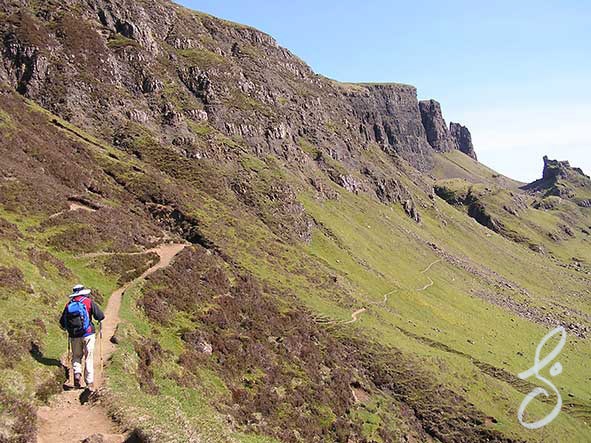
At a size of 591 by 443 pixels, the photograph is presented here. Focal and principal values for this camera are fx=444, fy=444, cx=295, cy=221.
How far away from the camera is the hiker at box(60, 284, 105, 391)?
19734 mm

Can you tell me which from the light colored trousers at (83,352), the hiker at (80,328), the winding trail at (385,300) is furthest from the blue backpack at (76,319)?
the winding trail at (385,300)

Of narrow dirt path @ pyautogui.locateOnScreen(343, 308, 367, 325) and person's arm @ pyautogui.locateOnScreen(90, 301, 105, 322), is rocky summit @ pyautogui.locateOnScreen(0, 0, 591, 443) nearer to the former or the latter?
narrow dirt path @ pyautogui.locateOnScreen(343, 308, 367, 325)

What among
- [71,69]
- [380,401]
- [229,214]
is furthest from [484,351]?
[71,69]

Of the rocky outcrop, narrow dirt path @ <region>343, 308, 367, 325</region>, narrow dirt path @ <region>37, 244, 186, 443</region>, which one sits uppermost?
the rocky outcrop

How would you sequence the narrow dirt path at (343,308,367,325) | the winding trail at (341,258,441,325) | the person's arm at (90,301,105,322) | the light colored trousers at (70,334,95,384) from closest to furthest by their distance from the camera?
1. the light colored trousers at (70,334,95,384)
2. the person's arm at (90,301,105,322)
3. the narrow dirt path at (343,308,367,325)
4. the winding trail at (341,258,441,325)

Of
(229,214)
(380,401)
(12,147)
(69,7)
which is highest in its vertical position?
(69,7)

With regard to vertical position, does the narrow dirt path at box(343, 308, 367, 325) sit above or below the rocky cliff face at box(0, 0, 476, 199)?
below

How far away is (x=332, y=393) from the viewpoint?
5091cm

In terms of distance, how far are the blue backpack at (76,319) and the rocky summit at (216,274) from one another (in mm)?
2553

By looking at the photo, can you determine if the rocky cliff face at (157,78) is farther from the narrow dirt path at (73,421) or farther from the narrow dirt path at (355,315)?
the narrow dirt path at (73,421)

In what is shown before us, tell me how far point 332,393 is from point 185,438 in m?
36.9

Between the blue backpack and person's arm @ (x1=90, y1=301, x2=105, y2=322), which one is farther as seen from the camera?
person's arm @ (x1=90, y1=301, x2=105, y2=322)

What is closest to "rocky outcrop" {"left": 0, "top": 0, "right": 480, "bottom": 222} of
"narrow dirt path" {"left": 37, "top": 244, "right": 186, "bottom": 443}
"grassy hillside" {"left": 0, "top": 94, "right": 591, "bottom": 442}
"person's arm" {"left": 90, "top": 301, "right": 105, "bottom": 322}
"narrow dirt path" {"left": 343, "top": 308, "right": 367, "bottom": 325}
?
"grassy hillside" {"left": 0, "top": 94, "right": 591, "bottom": 442}

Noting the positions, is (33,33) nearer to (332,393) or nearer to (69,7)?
(69,7)
